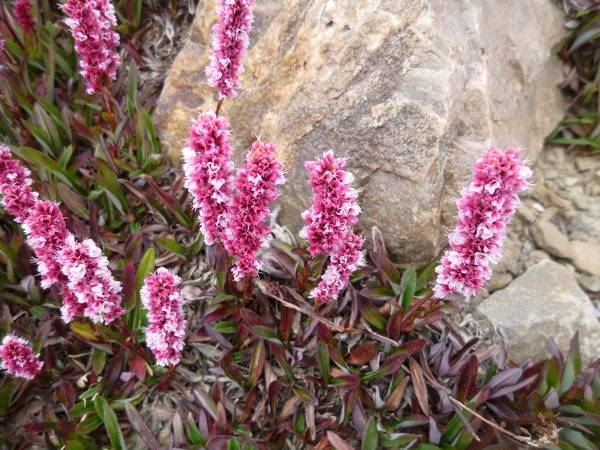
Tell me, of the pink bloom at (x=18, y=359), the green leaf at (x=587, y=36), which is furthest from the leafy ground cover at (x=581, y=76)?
the pink bloom at (x=18, y=359)

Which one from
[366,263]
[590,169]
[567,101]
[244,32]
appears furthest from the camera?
[567,101]

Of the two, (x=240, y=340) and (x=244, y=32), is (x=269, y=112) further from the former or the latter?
(x=240, y=340)

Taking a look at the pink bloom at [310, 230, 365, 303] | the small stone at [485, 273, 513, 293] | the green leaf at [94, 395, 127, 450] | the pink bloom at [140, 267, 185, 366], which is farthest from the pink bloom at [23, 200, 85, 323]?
the small stone at [485, 273, 513, 293]

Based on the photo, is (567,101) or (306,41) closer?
(306,41)

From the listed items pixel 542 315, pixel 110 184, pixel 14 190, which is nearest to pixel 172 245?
pixel 110 184

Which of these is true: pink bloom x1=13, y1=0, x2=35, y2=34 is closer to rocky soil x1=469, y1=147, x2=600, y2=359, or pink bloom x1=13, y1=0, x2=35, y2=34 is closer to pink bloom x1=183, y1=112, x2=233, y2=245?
pink bloom x1=183, y1=112, x2=233, y2=245

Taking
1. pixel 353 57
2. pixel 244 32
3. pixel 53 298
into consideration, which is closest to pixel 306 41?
pixel 353 57

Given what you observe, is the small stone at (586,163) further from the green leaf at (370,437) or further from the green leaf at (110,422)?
the green leaf at (110,422)

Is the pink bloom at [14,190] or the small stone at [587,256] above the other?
the pink bloom at [14,190]
